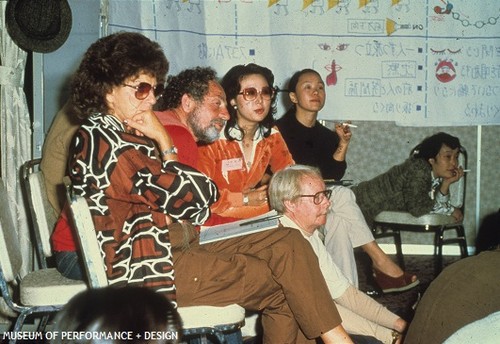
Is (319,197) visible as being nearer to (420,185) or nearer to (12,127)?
(12,127)

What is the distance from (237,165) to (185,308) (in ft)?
4.00

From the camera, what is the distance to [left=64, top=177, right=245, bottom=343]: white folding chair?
169 cm

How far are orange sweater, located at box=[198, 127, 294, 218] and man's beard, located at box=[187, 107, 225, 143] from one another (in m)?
0.24

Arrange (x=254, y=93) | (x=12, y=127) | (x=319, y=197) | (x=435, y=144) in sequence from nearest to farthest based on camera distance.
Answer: (x=319, y=197)
(x=254, y=93)
(x=12, y=127)
(x=435, y=144)

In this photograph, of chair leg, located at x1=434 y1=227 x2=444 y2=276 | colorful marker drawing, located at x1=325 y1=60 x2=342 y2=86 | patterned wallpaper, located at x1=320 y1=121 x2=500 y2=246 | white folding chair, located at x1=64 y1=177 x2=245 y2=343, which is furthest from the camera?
patterned wallpaper, located at x1=320 y1=121 x2=500 y2=246

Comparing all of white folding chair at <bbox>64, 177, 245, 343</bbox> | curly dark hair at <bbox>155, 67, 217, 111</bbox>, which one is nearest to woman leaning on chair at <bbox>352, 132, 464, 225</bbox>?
curly dark hair at <bbox>155, 67, 217, 111</bbox>

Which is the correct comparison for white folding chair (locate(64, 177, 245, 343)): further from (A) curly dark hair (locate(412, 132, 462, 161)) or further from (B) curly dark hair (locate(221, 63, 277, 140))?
(A) curly dark hair (locate(412, 132, 462, 161))

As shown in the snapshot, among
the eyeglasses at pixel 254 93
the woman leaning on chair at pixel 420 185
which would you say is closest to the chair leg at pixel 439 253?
the woman leaning on chair at pixel 420 185

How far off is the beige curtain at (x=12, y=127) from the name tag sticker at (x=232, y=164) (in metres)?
1.11

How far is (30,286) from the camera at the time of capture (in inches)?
80.5


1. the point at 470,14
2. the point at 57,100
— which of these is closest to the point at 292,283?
the point at 57,100

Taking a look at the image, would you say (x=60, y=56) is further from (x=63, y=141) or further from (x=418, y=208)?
(x=418, y=208)

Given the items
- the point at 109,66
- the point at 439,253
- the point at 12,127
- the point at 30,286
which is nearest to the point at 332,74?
the point at 439,253

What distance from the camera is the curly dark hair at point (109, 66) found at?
191 centimetres
